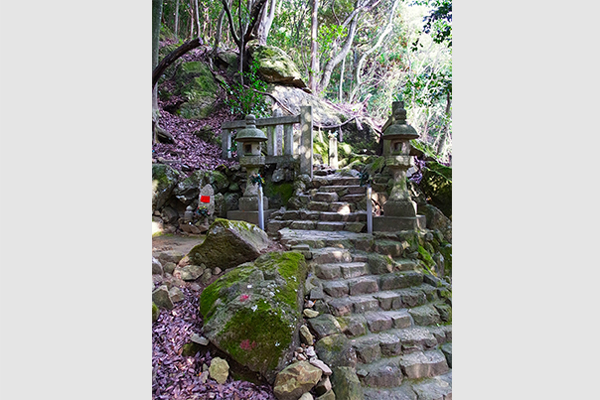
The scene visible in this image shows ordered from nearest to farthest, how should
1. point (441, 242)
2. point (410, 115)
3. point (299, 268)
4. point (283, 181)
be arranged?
point (299, 268), point (441, 242), point (283, 181), point (410, 115)

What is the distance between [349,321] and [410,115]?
48.0ft

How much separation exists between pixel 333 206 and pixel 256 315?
11.7ft

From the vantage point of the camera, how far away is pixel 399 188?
527 centimetres

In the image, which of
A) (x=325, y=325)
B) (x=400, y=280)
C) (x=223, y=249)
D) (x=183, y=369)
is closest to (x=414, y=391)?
(x=325, y=325)

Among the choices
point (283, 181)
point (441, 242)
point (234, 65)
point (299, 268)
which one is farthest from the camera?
point (234, 65)

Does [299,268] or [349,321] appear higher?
[299,268]

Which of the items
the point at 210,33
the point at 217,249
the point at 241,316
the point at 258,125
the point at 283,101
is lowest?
the point at 241,316

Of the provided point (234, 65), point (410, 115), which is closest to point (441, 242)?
point (234, 65)

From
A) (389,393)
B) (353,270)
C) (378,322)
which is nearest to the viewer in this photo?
(389,393)

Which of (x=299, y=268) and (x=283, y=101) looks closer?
(x=299, y=268)

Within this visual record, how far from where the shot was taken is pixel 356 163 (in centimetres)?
865

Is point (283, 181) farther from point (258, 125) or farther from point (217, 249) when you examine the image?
point (217, 249)

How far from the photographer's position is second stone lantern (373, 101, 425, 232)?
507 centimetres

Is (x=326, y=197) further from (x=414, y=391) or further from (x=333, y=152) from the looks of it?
(x=414, y=391)
